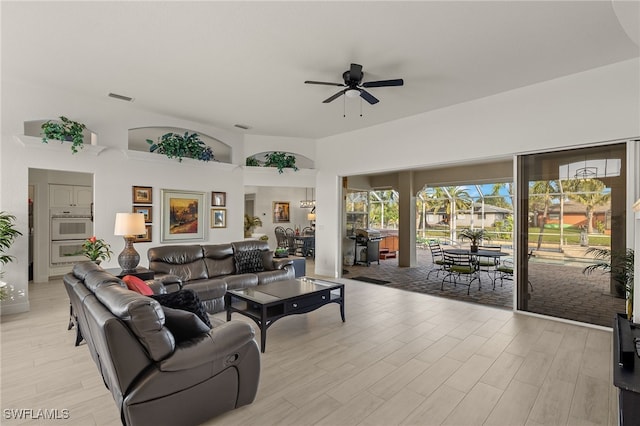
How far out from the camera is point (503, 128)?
480 cm

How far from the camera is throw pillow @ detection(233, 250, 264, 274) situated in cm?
531

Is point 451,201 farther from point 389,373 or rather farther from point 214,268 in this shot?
point 389,373

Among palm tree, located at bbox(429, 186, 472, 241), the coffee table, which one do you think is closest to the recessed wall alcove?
the coffee table

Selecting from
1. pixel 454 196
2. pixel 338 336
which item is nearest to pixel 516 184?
pixel 338 336

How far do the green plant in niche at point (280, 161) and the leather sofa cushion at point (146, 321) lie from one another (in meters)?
5.53

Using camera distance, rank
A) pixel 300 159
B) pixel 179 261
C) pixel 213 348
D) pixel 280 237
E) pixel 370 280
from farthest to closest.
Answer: pixel 280 237 < pixel 300 159 < pixel 370 280 < pixel 179 261 < pixel 213 348

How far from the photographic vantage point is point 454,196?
516 inches

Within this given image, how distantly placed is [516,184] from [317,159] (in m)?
4.39

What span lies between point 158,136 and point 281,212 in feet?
19.2

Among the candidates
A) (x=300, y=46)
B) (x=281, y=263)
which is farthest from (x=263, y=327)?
(x=300, y=46)

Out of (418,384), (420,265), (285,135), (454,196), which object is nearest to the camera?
(418,384)

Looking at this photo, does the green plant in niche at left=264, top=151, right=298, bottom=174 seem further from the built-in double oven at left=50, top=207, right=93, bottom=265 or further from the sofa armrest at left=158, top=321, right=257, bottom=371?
the sofa armrest at left=158, top=321, right=257, bottom=371

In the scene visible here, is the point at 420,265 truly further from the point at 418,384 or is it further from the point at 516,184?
the point at 418,384

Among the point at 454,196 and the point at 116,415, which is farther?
the point at 454,196
